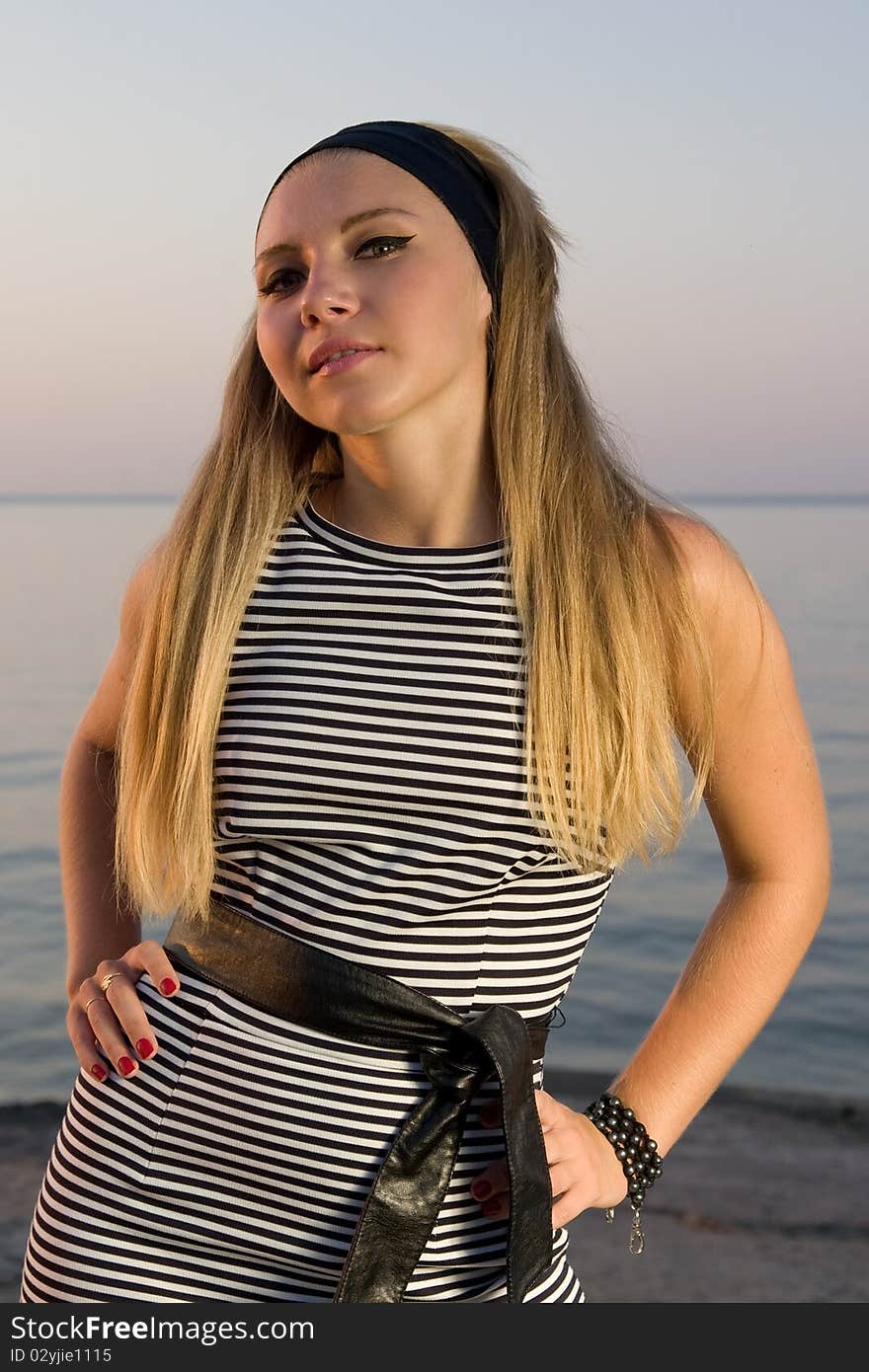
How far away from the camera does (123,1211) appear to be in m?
1.91

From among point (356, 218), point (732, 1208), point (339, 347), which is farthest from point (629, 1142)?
point (732, 1208)

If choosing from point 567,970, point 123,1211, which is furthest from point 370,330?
point 123,1211

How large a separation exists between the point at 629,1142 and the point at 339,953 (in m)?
0.53

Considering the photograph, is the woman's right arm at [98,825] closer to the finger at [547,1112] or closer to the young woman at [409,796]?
the young woman at [409,796]

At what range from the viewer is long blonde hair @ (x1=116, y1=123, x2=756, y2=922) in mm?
1979

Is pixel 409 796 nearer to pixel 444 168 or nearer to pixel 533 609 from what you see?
pixel 533 609

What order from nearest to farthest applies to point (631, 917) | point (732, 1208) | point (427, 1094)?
point (427, 1094), point (732, 1208), point (631, 917)

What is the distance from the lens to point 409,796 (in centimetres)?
193

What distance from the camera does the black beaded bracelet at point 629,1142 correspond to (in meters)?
2.10

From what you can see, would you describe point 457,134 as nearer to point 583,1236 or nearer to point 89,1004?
point 89,1004

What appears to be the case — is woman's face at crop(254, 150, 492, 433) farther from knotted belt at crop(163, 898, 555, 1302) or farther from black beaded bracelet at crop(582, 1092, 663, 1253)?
black beaded bracelet at crop(582, 1092, 663, 1253)

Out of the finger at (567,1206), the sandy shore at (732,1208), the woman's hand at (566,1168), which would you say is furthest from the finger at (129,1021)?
the sandy shore at (732,1208)

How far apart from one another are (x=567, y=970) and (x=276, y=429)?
0.91 meters

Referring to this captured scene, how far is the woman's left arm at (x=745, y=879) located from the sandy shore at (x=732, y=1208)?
6.56ft
